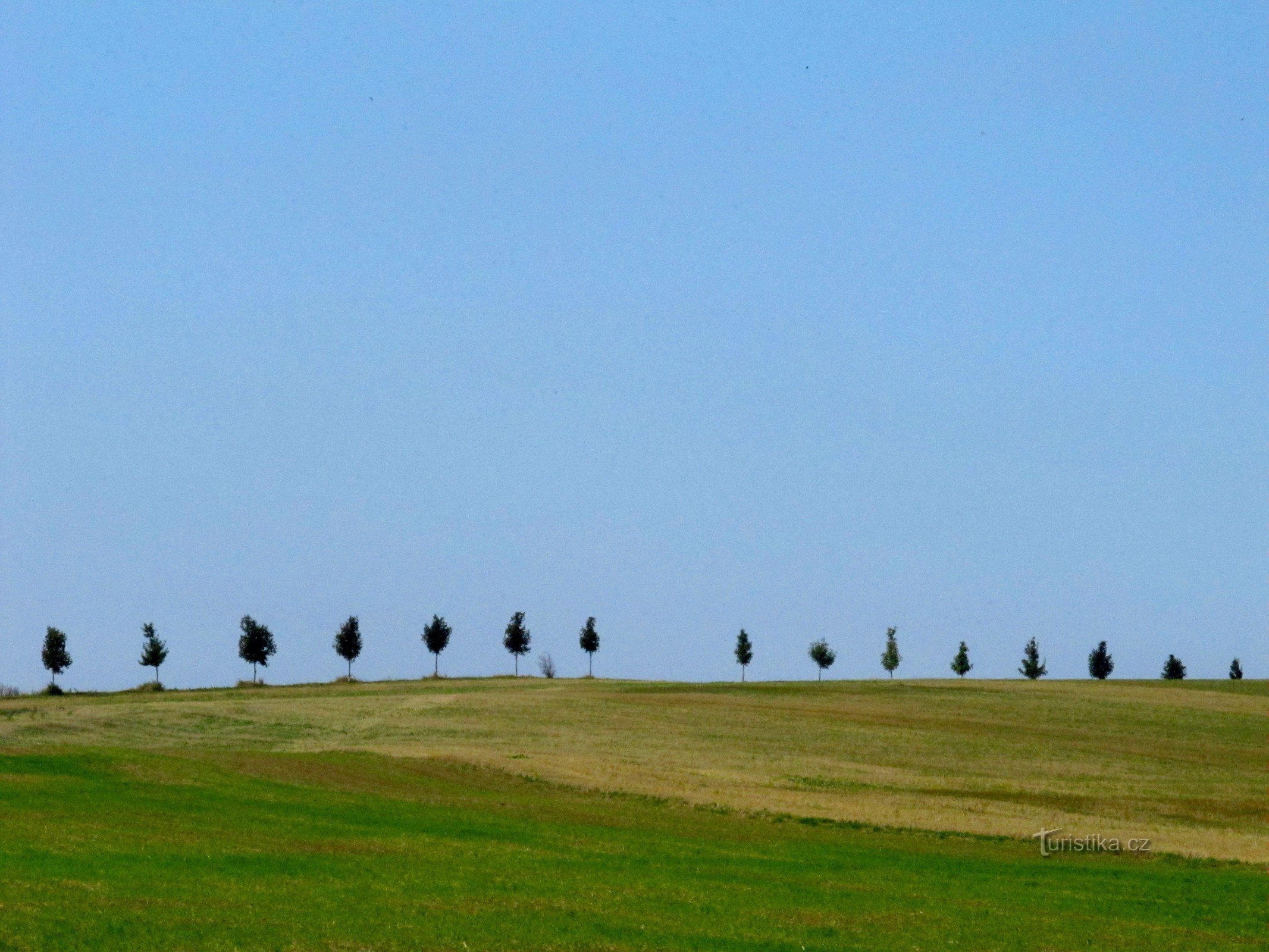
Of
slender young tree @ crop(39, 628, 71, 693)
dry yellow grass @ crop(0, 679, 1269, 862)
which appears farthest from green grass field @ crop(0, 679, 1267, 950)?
slender young tree @ crop(39, 628, 71, 693)

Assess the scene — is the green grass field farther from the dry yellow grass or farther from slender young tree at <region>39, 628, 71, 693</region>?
slender young tree at <region>39, 628, 71, 693</region>

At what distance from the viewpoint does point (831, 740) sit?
68500 mm

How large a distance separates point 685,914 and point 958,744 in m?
46.7

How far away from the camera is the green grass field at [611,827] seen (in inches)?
892

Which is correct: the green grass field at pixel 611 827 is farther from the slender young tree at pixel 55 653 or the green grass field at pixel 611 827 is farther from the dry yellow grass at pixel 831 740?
the slender young tree at pixel 55 653

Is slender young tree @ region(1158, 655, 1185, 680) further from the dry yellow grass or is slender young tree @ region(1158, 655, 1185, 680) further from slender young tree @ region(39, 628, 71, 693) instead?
slender young tree @ region(39, 628, 71, 693)

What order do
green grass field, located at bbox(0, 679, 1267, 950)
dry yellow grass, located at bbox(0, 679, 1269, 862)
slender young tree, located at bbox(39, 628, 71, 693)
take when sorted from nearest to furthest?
green grass field, located at bbox(0, 679, 1267, 950) < dry yellow grass, located at bbox(0, 679, 1269, 862) < slender young tree, located at bbox(39, 628, 71, 693)

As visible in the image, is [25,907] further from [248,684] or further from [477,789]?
[248,684]

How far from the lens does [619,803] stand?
45.9 metres

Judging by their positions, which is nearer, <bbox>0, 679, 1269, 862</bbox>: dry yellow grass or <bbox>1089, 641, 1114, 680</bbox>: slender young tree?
<bbox>0, 679, 1269, 862</bbox>: dry yellow grass

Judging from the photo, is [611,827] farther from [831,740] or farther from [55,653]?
[55,653]

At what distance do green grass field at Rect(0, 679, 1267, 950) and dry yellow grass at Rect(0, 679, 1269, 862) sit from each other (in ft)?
1.19

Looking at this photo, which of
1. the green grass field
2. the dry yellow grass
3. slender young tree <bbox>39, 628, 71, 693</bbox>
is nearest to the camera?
the green grass field

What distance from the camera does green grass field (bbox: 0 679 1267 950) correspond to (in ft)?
74.3
